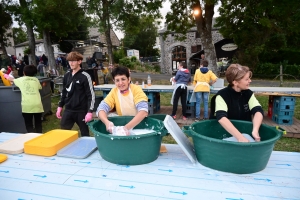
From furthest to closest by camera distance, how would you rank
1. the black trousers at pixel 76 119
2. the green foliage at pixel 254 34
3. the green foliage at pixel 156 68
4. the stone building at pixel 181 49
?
the green foliage at pixel 156 68 < the stone building at pixel 181 49 < the green foliage at pixel 254 34 < the black trousers at pixel 76 119

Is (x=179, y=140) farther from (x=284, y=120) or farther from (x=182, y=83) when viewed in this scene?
(x=284, y=120)

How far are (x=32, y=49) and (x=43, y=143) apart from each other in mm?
13907

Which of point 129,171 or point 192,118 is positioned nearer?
point 129,171

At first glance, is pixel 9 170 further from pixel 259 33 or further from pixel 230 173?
pixel 259 33

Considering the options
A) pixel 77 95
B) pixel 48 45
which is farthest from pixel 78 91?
pixel 48 45

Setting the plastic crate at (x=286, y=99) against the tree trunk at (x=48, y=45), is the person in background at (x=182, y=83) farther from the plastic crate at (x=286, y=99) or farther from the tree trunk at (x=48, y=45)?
the tree trunk at (x=48, y=45)

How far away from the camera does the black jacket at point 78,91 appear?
3041 millimetres

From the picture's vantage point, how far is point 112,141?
5.10 ft

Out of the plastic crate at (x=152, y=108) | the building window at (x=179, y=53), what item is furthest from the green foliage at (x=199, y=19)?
the building window at (x=179, y=53)

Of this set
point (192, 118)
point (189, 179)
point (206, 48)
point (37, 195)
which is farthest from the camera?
point (206, 48)

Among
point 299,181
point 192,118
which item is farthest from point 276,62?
point 299,181

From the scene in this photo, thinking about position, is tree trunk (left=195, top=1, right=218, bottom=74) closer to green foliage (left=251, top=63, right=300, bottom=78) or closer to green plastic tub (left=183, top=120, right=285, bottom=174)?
green foliage (left=251, top=63, right=300, bottom=78)

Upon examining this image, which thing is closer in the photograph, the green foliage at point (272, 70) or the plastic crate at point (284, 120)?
the plastic crate at point (284, 120)

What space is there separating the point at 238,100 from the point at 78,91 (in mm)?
2078
